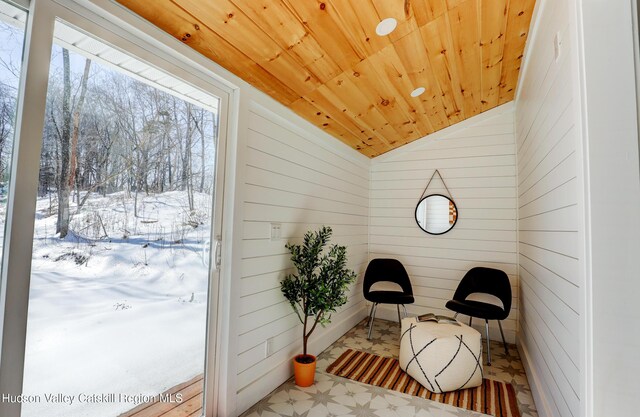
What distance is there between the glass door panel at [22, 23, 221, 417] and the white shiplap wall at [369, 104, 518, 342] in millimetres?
2669

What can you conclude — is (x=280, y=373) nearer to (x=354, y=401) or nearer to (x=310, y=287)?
(x=354, y=401)

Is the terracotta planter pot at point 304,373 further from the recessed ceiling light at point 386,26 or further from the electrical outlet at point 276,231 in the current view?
the recessed ceiling light at point 386,26

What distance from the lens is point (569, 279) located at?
4.74 ft

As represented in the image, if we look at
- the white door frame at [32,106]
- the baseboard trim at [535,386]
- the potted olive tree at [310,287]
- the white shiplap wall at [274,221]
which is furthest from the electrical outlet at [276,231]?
the baseboard trim at [535,386]

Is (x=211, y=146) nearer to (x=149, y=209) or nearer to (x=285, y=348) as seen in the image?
(x=149, y=209)

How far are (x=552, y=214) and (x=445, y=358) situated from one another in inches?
49.9

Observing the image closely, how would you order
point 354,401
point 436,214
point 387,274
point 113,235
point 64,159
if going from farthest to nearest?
1. point 436,214
2. point 387,274
3. point 354,401
4. point 113,235
5. point 64,159

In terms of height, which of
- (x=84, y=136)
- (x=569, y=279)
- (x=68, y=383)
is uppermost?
(x=84, y=136)

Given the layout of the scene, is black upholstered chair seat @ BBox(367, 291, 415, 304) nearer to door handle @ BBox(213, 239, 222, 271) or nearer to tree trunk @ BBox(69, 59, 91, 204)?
door handle @ BBox(213, 239, 222, 271)

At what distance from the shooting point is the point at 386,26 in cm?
188

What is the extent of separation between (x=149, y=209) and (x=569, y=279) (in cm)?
205

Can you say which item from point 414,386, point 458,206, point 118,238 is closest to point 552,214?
point 414,386

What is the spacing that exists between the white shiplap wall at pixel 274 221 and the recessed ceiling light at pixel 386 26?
910 mm

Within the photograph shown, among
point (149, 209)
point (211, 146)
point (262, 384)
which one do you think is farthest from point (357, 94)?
point (262, 384)
